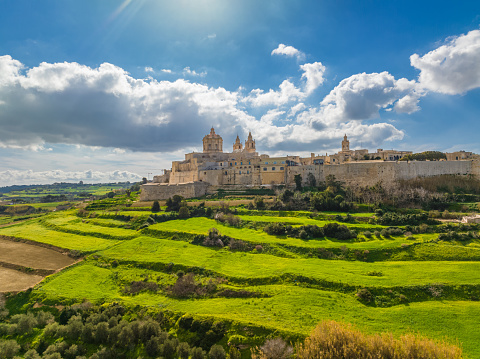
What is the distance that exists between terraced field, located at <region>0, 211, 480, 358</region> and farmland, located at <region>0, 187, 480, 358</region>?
8cm

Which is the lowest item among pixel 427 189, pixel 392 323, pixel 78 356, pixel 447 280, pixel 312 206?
pixel 78 356

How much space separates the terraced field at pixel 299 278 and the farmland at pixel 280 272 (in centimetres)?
8

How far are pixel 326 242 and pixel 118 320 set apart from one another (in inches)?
770

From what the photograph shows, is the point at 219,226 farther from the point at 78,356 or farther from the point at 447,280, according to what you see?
the point at 447,280

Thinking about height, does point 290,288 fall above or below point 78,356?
above

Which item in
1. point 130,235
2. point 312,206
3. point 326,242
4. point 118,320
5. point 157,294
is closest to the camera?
point 118,320

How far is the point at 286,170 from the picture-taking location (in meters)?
56.5

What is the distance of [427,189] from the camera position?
139 ft

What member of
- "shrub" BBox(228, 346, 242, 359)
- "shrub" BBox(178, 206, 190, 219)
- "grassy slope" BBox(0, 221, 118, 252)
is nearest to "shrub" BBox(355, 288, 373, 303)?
"shrub" BBox(228, 346, 242, 359)

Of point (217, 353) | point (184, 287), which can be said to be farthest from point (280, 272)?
point (217, 353)

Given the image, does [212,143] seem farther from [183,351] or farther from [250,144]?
[183,351]

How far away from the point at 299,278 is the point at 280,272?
1.64m

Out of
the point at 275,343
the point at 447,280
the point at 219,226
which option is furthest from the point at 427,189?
the point at 275,343

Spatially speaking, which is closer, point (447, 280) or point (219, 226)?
point (447, 280)
